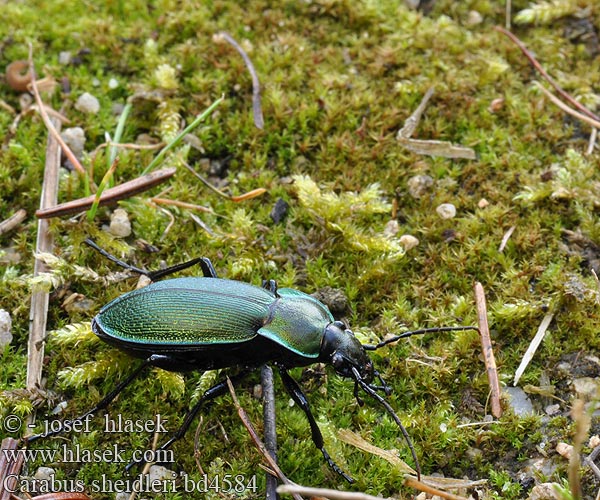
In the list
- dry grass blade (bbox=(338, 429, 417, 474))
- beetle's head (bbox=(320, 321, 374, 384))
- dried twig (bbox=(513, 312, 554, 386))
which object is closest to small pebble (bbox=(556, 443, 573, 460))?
dried twig (bbox=(513, 312, 554, 386))

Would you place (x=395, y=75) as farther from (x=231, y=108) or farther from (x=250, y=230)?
(x=250, y=230)

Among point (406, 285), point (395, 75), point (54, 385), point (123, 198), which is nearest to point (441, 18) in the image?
point (395, 75)

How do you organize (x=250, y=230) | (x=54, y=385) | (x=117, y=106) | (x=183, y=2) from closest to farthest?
(x=54, y=385), (x=250, y=230), (x=117, y=106), (x=183, y=2)

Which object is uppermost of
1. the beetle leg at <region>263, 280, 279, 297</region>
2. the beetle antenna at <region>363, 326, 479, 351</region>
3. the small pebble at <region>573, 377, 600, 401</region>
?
the beetle leg at <region>263, 280, 279, 297</region>

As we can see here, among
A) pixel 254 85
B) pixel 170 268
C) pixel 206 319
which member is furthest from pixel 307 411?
pixel 254 85

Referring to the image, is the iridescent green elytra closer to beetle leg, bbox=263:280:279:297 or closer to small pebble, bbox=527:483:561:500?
beetle leg, bbox=263:280:279:297
